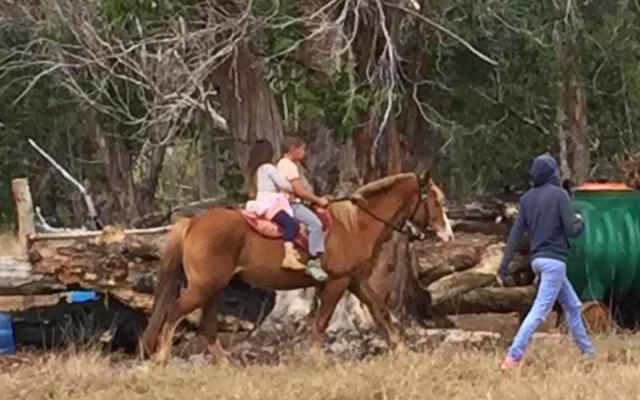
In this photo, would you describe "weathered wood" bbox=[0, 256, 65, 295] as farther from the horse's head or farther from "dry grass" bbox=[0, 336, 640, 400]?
the horse's head

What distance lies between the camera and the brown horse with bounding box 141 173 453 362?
42.9 feet

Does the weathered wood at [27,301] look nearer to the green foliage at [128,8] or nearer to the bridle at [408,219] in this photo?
the green foliage at [128,8]

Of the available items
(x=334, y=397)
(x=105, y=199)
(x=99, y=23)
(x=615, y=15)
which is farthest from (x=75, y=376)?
(x=105, y=199)

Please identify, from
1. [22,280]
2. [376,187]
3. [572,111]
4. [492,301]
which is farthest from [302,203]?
[572,111]

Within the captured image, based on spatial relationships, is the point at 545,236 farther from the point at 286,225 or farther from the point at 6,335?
the point at 6,335

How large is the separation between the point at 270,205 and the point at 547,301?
10.0ft

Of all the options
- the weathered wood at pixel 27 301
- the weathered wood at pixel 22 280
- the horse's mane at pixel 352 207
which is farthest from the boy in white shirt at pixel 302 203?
the weathered wood at pixel 27 301

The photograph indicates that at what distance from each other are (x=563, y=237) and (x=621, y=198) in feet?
14.7

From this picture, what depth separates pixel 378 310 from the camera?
44.2 ft

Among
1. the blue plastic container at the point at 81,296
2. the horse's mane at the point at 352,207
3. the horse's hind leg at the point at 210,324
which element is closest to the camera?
the horse's hind leg at the point at 210,324

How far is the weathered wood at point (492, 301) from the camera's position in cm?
1677

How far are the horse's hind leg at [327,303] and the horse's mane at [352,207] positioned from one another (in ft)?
1.85

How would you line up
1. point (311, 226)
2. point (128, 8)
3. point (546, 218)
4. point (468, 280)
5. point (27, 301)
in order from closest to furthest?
point (546, 218), point (311, 226), point (128, 8), point (468, 280), point (27, 301)

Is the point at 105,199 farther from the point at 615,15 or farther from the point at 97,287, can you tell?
the point at 97,287
